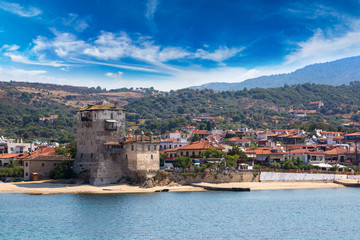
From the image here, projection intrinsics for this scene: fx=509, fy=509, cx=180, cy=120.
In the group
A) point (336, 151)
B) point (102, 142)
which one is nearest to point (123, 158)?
point (102, 142)

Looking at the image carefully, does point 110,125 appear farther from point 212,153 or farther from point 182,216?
point 182,216

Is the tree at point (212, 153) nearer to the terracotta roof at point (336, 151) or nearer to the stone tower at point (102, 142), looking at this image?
the stone tower at point (102, 142)

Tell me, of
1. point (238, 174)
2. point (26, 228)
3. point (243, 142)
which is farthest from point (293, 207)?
point (243, 142)

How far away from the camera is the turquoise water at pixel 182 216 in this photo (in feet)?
133

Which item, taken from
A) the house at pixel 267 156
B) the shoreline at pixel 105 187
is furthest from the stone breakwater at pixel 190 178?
the house at pixel 267 156

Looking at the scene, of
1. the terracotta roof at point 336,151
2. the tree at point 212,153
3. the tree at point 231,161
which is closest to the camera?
the tree at point 231,161

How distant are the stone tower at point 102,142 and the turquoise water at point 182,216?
8.31 m

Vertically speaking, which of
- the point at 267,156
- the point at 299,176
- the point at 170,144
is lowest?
the point at 299,176

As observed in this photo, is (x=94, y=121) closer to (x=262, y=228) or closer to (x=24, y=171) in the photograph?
(x=24, y=171)

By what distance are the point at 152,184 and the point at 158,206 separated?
574 inches

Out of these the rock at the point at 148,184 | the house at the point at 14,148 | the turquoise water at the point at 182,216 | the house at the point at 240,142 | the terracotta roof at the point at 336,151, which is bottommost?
the turquoise water at the point at 182,216

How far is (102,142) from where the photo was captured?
72750 mm

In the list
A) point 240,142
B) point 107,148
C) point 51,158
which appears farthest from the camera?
point 240,142

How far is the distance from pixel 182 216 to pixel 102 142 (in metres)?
27.8
